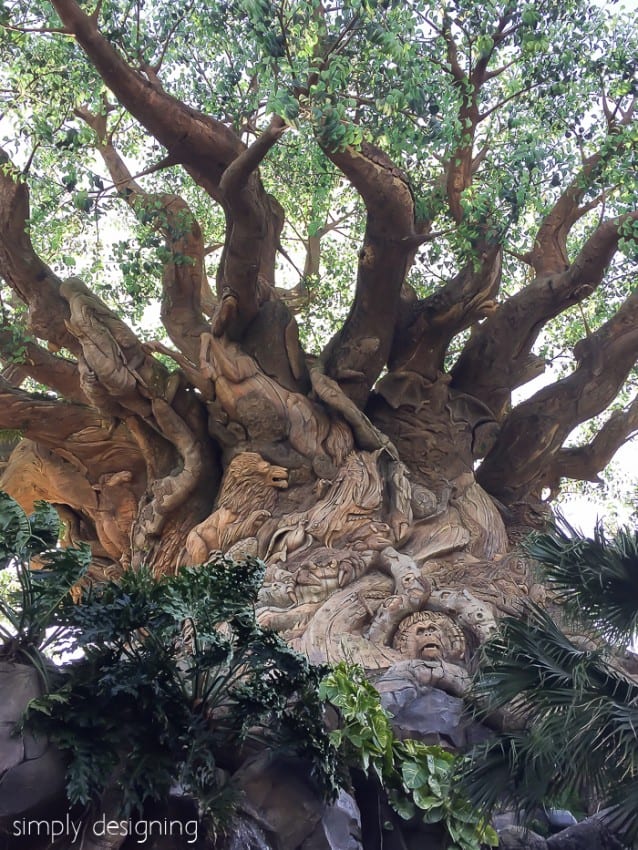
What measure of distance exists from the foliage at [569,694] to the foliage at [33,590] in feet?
7.98

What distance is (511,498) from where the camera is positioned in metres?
11.0

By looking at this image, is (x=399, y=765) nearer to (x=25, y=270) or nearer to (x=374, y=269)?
(x=374, y=269)

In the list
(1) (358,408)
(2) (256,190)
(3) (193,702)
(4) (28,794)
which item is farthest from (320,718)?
(2) (256,190)

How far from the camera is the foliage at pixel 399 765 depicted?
17.6 ft

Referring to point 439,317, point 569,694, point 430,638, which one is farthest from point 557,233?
point 569,694

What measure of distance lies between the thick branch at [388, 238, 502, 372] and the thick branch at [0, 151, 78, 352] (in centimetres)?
371

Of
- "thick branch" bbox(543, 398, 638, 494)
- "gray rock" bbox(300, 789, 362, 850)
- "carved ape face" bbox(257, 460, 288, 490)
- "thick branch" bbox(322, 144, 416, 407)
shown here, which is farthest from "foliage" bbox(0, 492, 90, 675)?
"thick branch" bbox(543, 398, 638, 494)

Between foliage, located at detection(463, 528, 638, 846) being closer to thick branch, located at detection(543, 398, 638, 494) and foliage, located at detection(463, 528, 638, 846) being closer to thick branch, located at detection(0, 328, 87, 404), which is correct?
thick branch, located at detection(0, 328, 87, 404)

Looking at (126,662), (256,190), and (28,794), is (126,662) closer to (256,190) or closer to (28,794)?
(28,794)

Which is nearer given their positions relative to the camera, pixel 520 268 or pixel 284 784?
pixel 284 784

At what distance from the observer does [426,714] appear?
625cm

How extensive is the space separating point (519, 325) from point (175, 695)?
6.80 meters

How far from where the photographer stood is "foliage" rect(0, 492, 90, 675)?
505 cm

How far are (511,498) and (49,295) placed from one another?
5.82 metres
